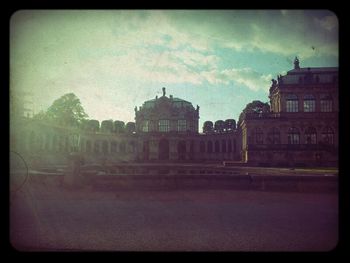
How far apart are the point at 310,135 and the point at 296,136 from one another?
6.52 feet

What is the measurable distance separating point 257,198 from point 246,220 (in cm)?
357

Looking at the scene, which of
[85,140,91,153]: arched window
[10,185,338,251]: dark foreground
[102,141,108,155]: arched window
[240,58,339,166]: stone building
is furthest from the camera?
[102,141,108,155]: arched window

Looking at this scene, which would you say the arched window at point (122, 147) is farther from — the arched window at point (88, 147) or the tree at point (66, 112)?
the tree at point (66, 112)

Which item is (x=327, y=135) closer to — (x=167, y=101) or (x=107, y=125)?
(x=167, y=101)

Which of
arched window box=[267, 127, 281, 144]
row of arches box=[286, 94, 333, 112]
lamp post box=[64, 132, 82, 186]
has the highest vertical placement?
row of arches box=[286, 94, 333, 112]

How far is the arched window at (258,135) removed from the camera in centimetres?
4122

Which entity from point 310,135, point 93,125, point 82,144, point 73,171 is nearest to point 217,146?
point 310,135

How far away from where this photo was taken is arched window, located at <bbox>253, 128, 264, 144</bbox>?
41219 mm

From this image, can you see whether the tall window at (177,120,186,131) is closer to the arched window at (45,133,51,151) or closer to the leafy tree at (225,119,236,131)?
the leafy tree at (225,119,236,131)

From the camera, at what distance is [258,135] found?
4147cm

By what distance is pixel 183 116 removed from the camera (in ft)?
218

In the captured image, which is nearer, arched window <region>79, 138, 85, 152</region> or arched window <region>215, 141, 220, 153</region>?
arched window <region>79, 138, 85, 152</region>

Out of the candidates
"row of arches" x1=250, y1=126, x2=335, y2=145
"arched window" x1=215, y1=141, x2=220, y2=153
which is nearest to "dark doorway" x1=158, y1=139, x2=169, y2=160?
"arched window" x1=215, y1=141, x2=220, y2=153
